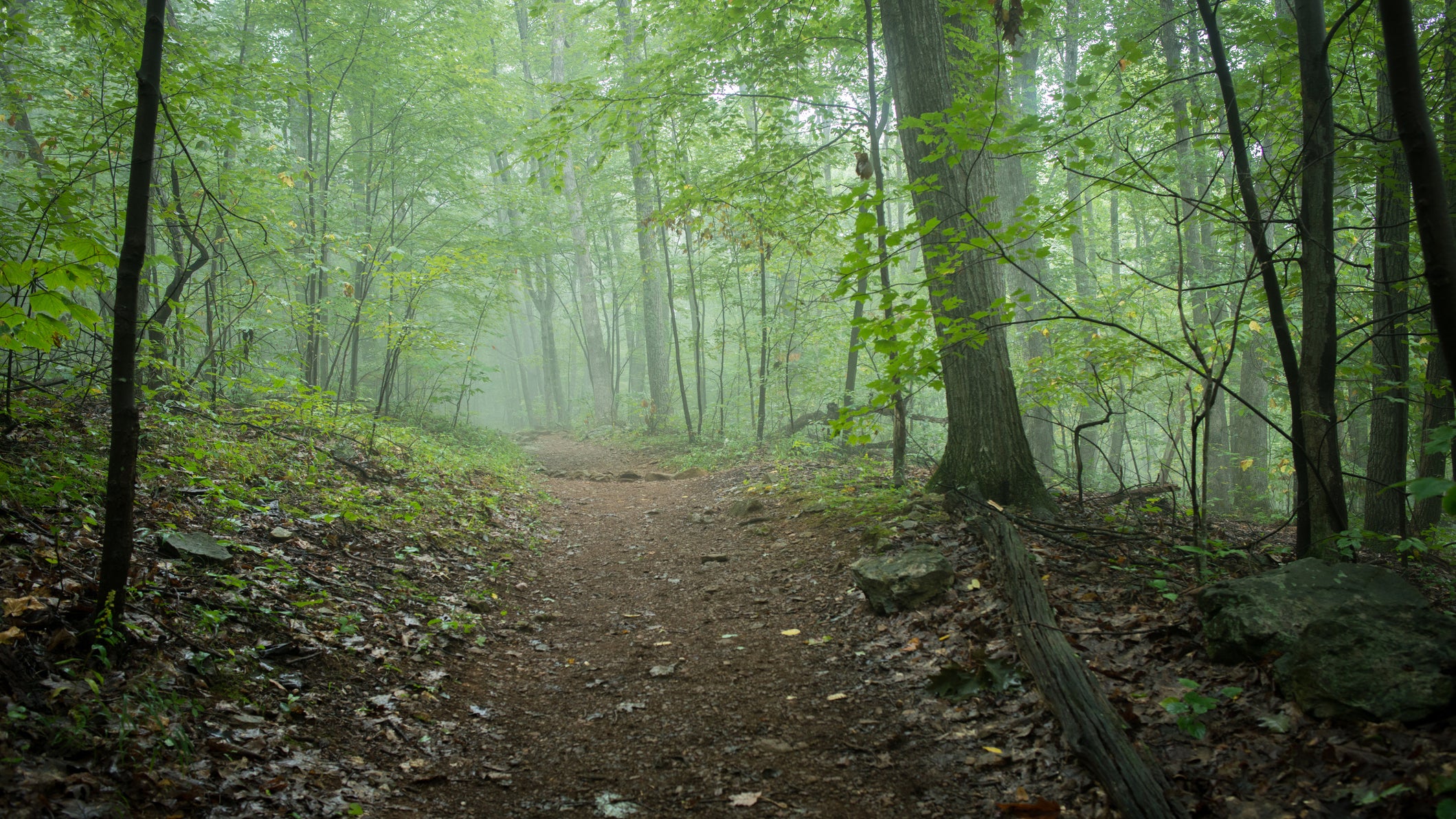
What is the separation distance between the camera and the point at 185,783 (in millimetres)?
2320

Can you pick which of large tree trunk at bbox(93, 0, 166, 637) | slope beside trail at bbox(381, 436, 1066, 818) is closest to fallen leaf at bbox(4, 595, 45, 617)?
large tree trunk at bbox(93, 0, 166, 637)

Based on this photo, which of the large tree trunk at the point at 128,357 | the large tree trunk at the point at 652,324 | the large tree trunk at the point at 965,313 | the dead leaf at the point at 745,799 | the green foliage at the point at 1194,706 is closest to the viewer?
the green foliage at the point at 1194,706

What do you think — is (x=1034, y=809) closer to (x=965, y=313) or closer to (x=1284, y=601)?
(x=1284, y=601)

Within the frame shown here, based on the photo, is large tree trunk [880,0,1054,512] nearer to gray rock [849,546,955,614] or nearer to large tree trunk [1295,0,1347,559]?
gray rock [849,546,955,614]

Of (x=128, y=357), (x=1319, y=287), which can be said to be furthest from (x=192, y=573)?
(x=1319, y=287)

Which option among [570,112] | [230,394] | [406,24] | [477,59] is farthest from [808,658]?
[477,59]

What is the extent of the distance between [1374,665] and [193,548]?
5.87m

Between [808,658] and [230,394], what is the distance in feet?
32.2

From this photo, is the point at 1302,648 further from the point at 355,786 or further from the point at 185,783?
the point at 185,783

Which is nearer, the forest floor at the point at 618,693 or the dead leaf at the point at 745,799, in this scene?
the forest floor at the point at 618,693

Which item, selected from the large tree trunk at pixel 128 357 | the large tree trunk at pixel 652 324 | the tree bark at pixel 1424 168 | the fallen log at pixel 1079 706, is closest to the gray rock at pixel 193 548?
the large tree trunk at pixel 128 357

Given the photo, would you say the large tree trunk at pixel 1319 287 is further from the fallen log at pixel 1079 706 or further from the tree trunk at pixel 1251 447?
the tree trunk at pixel 1251 447

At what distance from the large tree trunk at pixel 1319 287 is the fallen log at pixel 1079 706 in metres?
1.69

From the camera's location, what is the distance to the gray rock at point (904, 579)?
4.35 m
